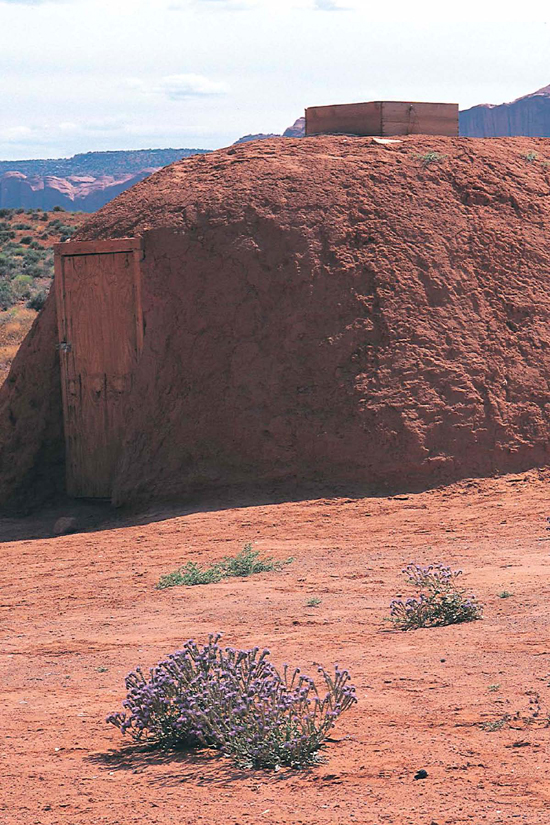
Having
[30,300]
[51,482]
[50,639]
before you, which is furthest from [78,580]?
[30,300]

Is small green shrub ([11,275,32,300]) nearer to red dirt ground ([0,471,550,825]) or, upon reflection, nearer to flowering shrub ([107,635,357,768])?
red dirt ground ([0,471,550,825])

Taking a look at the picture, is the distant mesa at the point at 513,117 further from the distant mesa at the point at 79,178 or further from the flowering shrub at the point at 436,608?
the flowering shrub at the point at 436,608

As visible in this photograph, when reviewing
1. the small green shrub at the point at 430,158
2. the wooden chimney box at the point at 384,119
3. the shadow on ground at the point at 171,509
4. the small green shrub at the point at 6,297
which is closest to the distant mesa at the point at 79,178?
the small green shrub at the point at 6,297

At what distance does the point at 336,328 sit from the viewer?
851cm

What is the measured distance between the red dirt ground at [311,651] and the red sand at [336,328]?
1.36 ft

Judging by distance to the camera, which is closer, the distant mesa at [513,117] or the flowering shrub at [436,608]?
the flowering shrub at [436,608]

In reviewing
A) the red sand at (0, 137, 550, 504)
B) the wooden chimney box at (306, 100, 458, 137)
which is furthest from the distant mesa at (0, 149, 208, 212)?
the red sand at (0, 137, 550, 504)

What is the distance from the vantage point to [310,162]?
366 inches

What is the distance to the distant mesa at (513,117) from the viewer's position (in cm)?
8269

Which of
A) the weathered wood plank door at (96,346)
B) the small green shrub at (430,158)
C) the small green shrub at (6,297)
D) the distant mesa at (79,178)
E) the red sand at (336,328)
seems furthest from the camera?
the distant mesa at (79,178)

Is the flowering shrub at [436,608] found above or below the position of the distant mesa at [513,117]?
below

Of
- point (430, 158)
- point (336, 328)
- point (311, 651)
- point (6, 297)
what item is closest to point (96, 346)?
point (336, 328)

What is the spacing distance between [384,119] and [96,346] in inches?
143

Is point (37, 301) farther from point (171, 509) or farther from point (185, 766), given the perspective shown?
point (185, 766)
